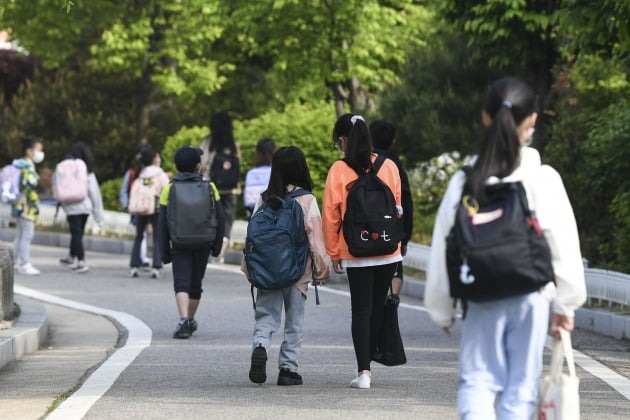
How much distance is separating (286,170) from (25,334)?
9.40 ft

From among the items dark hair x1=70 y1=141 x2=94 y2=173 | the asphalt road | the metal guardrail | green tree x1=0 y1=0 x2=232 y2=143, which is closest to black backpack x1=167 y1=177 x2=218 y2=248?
the asphalt road

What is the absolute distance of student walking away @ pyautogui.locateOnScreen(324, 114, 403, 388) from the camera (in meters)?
8.55

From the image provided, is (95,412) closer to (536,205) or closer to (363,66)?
(536,205)

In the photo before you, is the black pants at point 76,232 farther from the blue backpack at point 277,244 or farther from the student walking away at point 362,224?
the student walking away at point 362,224

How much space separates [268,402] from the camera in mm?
8125

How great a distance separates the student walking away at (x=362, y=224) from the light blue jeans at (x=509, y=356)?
3227 mm

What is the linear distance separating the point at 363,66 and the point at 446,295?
23.0 metres

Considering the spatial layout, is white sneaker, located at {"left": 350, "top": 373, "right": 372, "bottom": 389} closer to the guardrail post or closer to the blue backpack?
the blue backpack

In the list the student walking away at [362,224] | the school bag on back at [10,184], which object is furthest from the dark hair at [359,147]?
the school bag on back at [10,184]

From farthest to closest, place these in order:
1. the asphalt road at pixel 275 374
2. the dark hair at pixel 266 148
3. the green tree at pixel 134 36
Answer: the green tree at pixel 134 36 < the dark hair at pixel 266 148 < the asphalt road at pixel 275 374

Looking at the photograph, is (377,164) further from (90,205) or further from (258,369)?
(90,205)

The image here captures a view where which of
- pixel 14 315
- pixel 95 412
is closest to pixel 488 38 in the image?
pixel 14 315

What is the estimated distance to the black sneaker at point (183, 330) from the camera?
1177 centimetres

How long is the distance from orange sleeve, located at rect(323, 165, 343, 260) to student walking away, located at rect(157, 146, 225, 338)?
3142 millimetres
